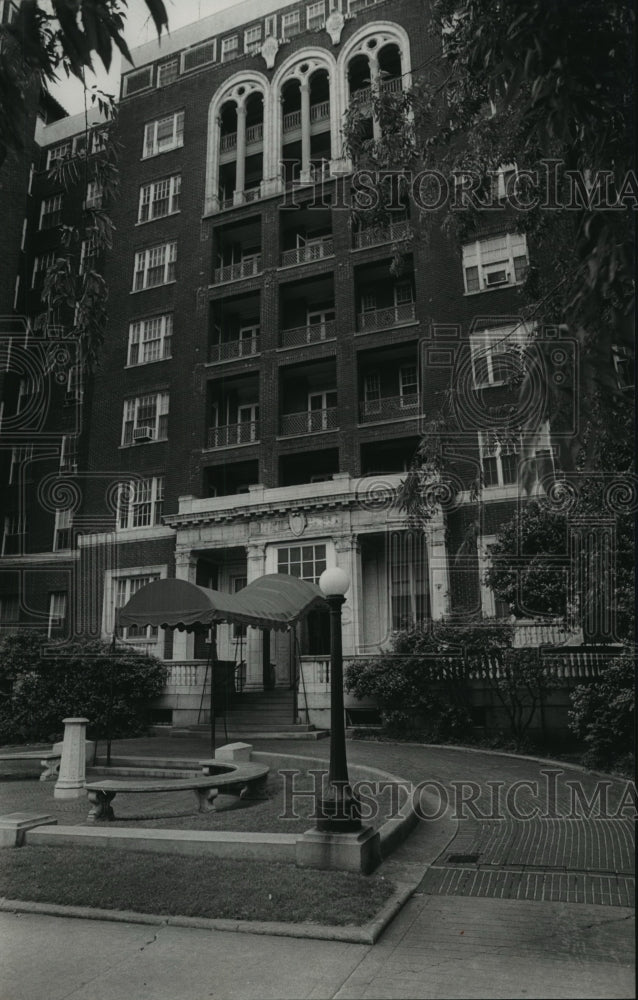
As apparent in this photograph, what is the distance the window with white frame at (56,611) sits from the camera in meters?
27.4

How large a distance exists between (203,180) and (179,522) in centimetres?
1500

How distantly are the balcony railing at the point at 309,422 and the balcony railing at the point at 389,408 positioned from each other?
3.84ft

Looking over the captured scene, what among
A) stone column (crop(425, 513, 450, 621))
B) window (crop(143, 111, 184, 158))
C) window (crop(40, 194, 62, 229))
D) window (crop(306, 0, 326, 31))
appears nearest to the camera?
stone column (crop(425, 513, 450, 621))

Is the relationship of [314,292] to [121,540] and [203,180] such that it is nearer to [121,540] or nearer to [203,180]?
[203,180]

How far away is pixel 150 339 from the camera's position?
29.7m

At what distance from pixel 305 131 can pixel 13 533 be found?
20.2m

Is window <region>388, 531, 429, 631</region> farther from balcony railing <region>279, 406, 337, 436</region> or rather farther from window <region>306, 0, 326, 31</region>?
window <region>306, 0, 326, 31</region>

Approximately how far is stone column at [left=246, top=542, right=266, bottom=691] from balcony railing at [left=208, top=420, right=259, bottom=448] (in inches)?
177

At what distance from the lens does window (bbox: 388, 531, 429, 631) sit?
2319 centimetres

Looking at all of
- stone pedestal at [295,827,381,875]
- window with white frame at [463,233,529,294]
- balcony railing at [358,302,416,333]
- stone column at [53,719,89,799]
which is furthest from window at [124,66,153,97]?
stone pedestal at [295,827,381,875]

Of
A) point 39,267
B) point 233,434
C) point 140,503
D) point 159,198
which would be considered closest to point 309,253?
point 233,434

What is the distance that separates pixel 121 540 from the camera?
27703 mm

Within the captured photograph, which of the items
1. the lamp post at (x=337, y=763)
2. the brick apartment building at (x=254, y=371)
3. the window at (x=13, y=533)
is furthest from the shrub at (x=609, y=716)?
the window at (x=13, y=533)

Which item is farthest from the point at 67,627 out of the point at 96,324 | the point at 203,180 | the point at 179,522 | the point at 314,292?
the point at 96,324
